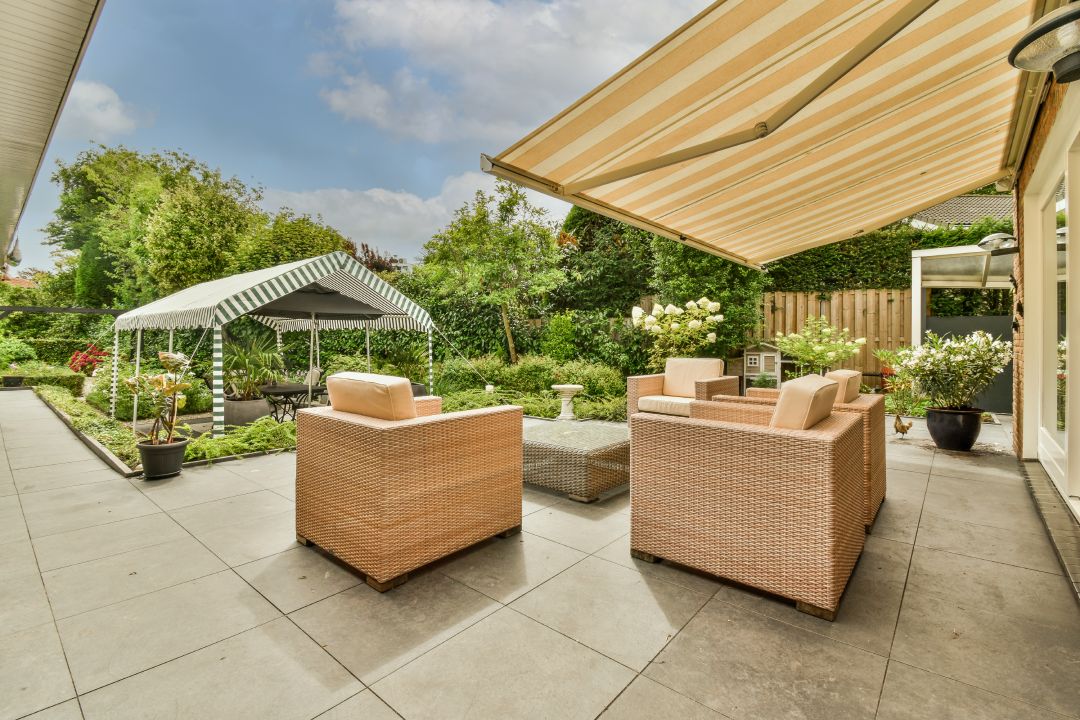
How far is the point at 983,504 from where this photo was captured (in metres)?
3.23

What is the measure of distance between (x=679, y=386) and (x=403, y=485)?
422cm

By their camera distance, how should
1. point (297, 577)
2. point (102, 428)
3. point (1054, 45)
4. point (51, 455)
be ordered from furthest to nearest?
point (102, 428), point (51, 455), point (297, 577), point (1054, 45)

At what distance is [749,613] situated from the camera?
2.00 metres

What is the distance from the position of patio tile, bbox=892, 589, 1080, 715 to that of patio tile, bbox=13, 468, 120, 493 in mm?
5561

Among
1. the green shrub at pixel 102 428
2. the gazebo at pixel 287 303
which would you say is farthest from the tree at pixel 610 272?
the green shrub at pixel 102 428

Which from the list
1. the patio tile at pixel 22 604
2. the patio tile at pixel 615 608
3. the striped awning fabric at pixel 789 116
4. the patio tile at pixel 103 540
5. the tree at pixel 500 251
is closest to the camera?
the patio tile at pixel 615 608

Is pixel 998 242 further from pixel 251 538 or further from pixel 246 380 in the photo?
pixel 246 380

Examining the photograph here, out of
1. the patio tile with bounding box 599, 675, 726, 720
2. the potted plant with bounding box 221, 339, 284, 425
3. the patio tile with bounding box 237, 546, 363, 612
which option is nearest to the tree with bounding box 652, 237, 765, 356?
the potted plant with bounding box 221, 339, 284, 425

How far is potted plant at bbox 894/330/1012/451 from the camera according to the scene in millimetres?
4617

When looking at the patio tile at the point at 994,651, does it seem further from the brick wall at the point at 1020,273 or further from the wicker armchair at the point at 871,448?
the brick wall at the point at 1020,273

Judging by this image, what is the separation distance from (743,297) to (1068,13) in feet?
22.7

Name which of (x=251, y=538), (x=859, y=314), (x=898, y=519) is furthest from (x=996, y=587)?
(x=859, y=314)

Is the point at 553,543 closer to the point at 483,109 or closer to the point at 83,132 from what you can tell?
the point at 483,109

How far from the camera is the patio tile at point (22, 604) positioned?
75.6 inches
